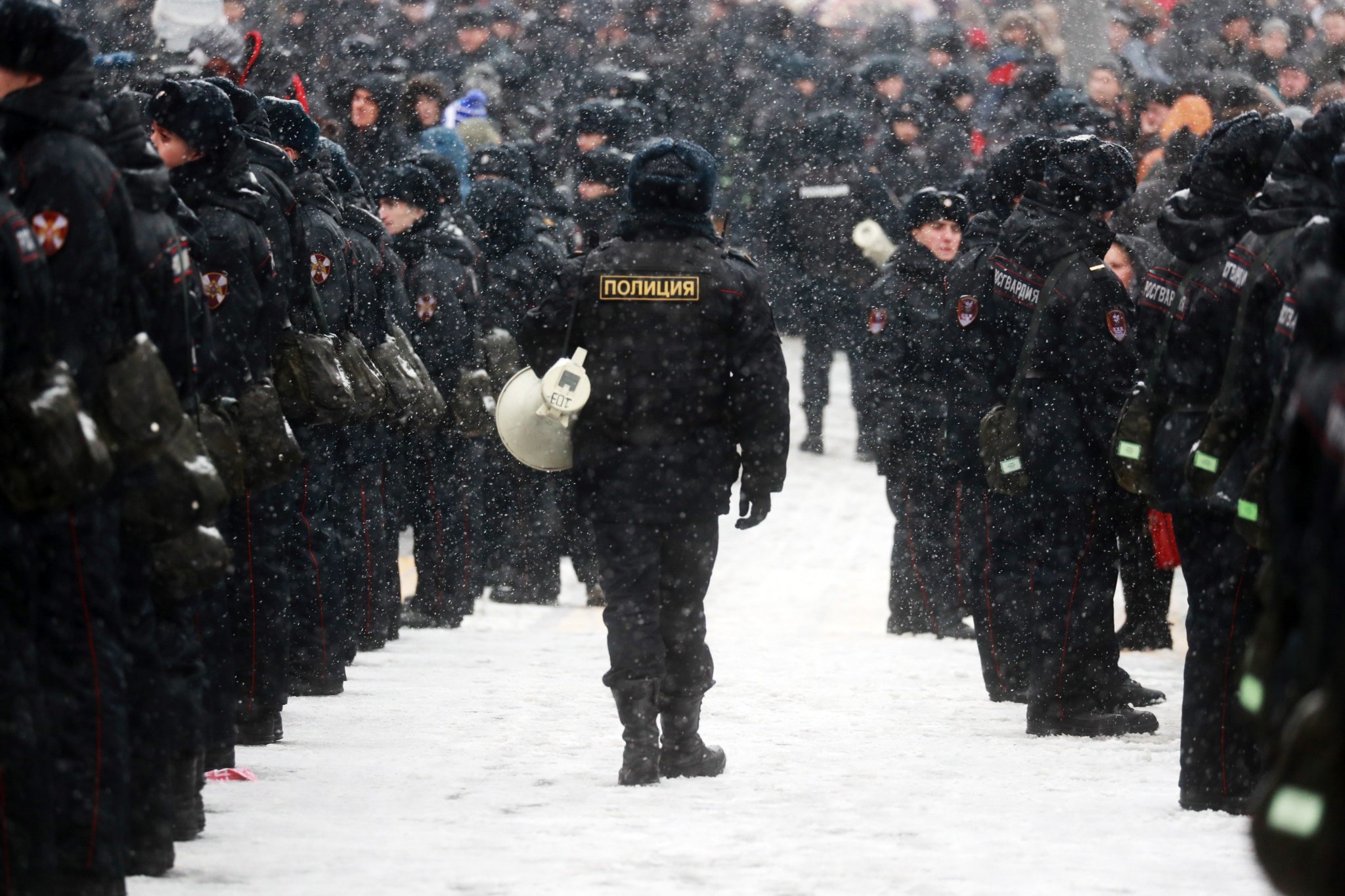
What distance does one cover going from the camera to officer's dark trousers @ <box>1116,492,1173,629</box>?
10.6 meters

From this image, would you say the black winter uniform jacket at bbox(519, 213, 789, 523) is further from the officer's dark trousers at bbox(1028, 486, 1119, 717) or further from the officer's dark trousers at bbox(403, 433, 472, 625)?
the officer's dark trousers at bbox(403, 433, 472, 625)

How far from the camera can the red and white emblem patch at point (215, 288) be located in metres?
7.82

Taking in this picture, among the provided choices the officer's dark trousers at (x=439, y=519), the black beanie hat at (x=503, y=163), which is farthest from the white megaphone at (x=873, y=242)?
the officer's dark trousers at (x=439, y=519)

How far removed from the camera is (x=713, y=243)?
798cm

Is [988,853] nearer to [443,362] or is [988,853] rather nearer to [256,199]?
[256,199]

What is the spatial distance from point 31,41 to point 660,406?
2731 mm

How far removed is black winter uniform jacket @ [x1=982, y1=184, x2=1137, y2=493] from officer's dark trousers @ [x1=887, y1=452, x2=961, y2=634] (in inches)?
113

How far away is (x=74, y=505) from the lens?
5.53 metres

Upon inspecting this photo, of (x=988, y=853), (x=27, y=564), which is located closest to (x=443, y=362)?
(x=988, y=853)

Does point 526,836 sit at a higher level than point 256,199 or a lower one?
lower

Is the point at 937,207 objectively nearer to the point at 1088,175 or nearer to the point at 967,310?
the point at 967,310

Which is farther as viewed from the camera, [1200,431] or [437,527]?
[437,527]

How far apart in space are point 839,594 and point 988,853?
7.08 metres

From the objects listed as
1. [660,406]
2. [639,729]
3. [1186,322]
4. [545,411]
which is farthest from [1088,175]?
[639,729]
